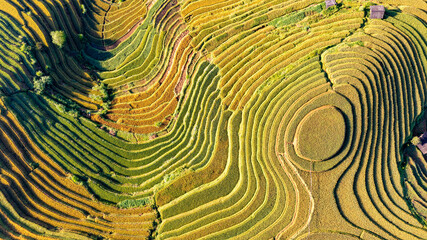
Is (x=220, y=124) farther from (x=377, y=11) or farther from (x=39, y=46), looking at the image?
(x=39, y=46)

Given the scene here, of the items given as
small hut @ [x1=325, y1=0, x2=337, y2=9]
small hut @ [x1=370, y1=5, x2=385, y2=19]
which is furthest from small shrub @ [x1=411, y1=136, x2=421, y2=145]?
small hut @ [x1=325, y1=0, x2=337, y2=9]

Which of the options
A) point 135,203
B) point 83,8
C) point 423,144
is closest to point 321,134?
point 423,144

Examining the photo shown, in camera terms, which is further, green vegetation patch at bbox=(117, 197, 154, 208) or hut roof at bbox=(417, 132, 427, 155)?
green vegetation patch at bbox=(117, 197, 154, 208)

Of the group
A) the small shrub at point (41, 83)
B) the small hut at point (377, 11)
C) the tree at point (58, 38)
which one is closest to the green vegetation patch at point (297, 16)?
the small hut at point (377, 11)

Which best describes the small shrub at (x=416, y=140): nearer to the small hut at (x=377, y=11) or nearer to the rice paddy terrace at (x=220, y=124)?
the rice paddy terrace at (x=220, y=124)

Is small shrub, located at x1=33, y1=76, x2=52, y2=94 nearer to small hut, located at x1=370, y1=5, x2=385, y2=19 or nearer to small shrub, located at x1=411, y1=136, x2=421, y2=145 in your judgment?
small hut, located at x1=370, y1=5, x2=385, y2=19

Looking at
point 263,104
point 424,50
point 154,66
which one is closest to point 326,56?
point 263,104

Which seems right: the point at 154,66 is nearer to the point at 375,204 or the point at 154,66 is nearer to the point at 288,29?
the point at 288,29
